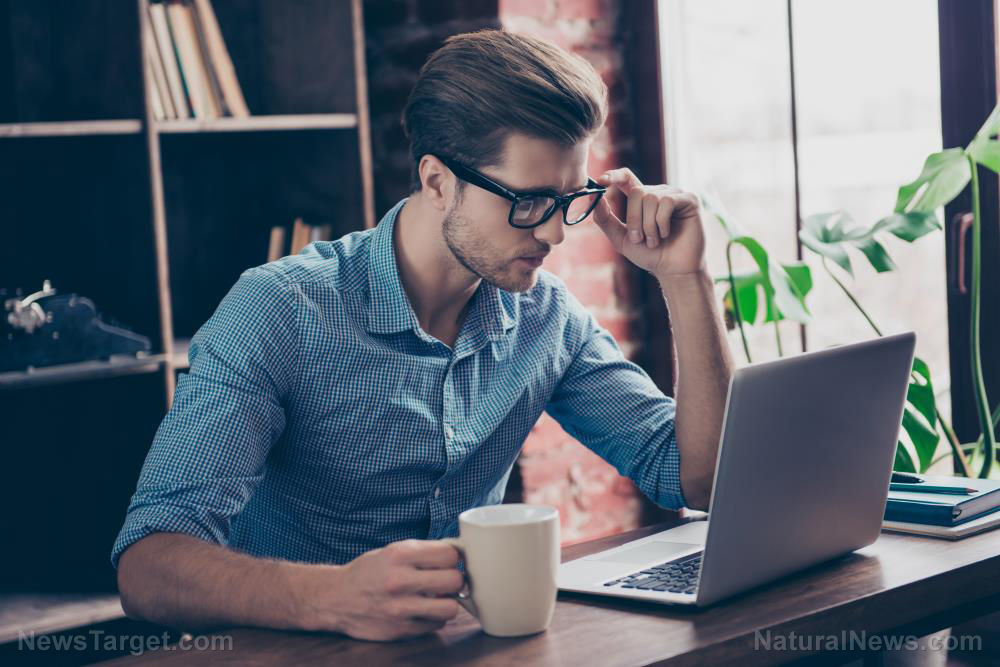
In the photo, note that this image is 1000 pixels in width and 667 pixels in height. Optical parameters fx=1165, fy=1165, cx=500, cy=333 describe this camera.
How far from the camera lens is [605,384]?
1.67 meters

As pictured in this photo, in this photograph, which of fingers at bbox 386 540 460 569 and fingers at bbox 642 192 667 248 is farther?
fingers at bbox 642 192 667 248

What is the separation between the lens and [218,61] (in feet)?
7.69

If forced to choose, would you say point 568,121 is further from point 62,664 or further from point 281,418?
point 62,664

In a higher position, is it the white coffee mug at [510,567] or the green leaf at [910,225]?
the green leaf at [910,225]

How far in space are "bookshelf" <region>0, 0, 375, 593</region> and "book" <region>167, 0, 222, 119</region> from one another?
65 millimetres

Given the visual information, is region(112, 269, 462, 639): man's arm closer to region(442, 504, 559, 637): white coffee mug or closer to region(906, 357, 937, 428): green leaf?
region(442, 504, 559, 637): white coffee mug

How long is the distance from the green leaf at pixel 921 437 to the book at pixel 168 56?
146cm

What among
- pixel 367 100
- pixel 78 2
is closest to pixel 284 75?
pixel 367 100

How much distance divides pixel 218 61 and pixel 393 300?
1.05m

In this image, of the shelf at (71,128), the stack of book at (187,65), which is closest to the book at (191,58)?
the stack of book at (187,65)

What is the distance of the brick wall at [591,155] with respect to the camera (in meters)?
2.44

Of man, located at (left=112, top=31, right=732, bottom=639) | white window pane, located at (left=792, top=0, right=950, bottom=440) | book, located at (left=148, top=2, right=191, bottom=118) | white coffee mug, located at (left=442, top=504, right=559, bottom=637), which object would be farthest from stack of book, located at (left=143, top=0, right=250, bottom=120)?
white coffee mug, located at (left=442, top=504, right=559, bottom=637)

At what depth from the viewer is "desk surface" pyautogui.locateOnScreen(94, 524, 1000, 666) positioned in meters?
0.98

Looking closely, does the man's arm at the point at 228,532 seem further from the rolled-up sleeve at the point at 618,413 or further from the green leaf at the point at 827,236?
the green leaf at the point at 827,236
